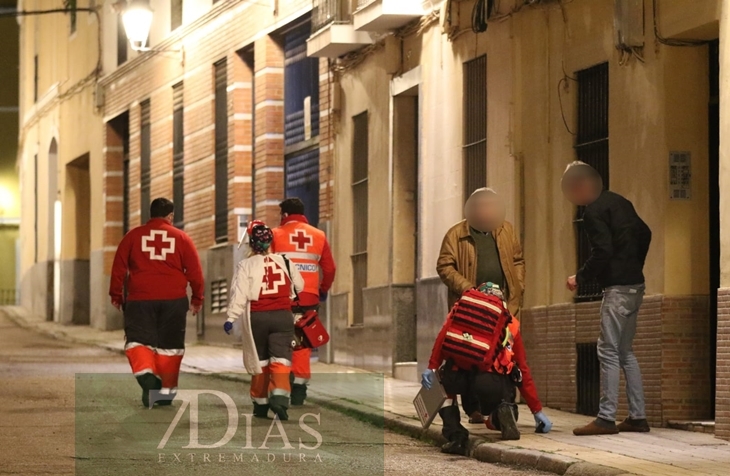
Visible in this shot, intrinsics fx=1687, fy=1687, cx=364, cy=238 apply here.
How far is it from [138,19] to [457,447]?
1804 centimetres

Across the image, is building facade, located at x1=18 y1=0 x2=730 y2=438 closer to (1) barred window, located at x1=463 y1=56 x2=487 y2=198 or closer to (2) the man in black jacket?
(1) barred window, located at x1=463 y1=56 x2=487 y2=198

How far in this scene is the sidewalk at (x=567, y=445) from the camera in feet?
34.0

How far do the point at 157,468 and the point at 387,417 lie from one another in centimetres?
382

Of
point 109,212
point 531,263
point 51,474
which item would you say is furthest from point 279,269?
point 109,212

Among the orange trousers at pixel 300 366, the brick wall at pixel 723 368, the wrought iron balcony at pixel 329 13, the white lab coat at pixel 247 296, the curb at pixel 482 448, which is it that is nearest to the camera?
the curb at pixel 482 448

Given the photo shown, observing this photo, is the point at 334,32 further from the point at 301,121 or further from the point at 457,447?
the point at 457,447

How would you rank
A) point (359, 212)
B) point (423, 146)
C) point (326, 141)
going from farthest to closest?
point (326, 141) < point (359, 212) < point (423, 146)

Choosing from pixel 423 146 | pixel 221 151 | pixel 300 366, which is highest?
pixel 221 151

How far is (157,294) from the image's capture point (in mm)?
15297

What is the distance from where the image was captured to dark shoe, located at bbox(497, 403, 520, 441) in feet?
38.9

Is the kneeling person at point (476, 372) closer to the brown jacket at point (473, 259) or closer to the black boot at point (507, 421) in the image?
the black boot at point (507, 421)

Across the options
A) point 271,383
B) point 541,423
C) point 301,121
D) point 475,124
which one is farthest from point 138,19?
point 541,423

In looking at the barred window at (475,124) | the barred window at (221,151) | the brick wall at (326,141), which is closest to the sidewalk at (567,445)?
the barred window at (475,124)

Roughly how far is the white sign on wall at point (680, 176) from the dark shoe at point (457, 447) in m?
2.89
